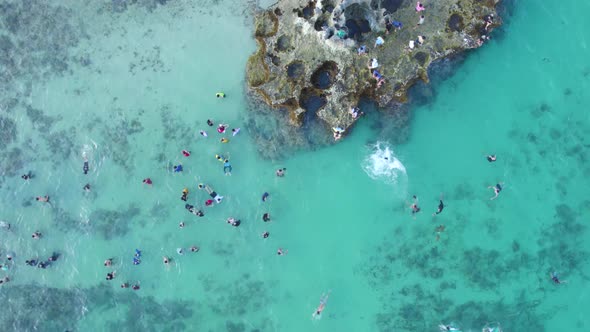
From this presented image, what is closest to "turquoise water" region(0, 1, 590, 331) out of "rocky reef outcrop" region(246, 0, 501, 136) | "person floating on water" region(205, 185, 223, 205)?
"person floating on water" region(205, 185, 223, 205)

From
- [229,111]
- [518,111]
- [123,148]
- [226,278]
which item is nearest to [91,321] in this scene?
[226,278]

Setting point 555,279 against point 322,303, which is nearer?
point 555,279

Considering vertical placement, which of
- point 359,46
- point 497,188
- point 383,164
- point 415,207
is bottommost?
point 415,207

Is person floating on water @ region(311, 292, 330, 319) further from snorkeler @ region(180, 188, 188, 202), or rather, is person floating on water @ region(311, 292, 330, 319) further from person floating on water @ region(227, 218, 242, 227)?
snorkeler @ region(180, 188, 188, 202)

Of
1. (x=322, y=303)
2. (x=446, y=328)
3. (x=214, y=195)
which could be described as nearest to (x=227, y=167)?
(x=214, y=195)

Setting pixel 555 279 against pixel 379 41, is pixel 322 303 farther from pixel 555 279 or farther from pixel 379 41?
pixel 379 41
